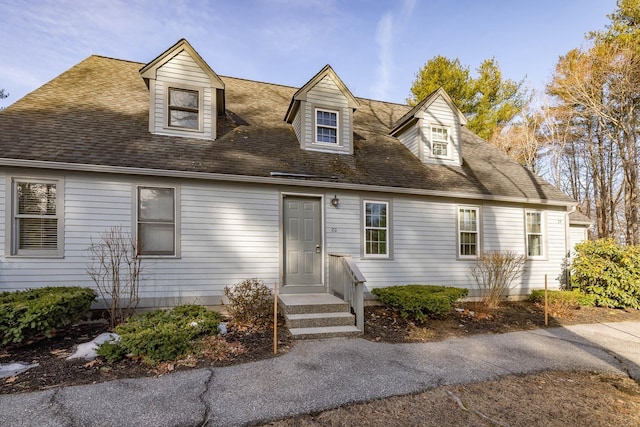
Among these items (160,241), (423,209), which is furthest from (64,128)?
(423,209)

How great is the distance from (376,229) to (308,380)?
192 inches

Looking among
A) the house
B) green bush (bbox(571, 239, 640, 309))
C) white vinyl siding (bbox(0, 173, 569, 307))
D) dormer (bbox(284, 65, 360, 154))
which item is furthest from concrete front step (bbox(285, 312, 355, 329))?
green bush (bbox(571, 239, 640, 309))

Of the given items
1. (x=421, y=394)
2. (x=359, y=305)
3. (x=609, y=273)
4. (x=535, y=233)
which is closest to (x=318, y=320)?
(x=359, y=305)

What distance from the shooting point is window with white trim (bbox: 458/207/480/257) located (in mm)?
9125

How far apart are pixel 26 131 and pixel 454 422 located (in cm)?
884

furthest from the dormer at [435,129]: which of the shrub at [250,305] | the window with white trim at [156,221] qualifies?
the window with white trim at [156,221]

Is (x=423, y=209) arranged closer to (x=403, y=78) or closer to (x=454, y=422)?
(x=454, y=422)

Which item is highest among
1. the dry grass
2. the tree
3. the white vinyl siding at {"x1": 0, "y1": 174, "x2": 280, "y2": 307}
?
the tree

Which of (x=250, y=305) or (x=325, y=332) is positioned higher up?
(x=250, y=305)

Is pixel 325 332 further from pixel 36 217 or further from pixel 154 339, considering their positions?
pixel 36 217

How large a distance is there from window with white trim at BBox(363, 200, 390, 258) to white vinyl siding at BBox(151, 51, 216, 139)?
169 inches

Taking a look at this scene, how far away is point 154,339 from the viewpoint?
4.41 m

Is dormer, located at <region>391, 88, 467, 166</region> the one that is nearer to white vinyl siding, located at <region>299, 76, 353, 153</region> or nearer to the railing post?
white vinyl siding, located at <region>299, 76, 353, 153</region>

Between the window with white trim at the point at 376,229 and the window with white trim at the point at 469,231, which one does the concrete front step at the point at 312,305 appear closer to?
the window with white trim at the point at 376,229
